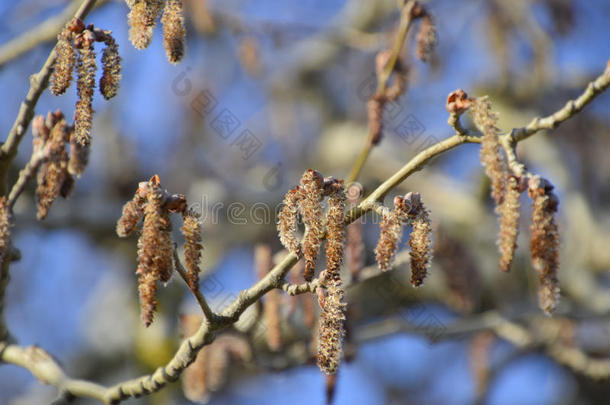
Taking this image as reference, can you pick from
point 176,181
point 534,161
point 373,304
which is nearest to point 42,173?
point 373,304

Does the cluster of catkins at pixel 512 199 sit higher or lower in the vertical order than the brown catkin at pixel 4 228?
lower

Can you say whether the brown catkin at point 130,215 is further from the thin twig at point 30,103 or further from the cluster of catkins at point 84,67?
the thin twig at point 30,103

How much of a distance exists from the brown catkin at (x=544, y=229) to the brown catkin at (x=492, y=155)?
88 mm

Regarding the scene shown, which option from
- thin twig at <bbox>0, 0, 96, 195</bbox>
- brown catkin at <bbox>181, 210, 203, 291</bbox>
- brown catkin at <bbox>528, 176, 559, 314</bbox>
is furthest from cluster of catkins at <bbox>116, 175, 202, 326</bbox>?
brown catkin at <bbox>528, 176, 559, 314</bbox>

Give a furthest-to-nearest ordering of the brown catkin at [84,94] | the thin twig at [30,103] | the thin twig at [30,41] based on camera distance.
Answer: the thin twig at [30,41] < the thin twig at [30,103] < the brown catkin at [84,94]

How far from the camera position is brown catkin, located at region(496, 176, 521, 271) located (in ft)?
4.41

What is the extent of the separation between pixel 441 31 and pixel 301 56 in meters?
1.94

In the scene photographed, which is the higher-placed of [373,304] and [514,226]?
[373,304]

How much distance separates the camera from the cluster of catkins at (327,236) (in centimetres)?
131

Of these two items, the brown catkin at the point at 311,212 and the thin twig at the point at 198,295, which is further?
the thin twig at the point at 198,295

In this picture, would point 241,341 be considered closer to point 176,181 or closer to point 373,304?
point 373,304

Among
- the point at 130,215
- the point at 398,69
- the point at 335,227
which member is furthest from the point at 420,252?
the point at 398,69

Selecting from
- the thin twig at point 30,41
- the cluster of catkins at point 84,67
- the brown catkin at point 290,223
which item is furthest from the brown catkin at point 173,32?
the thin twig at point 30,41

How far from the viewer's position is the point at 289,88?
7926 mm
